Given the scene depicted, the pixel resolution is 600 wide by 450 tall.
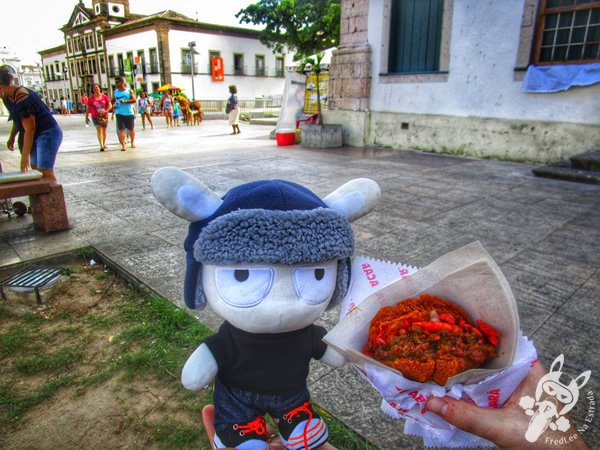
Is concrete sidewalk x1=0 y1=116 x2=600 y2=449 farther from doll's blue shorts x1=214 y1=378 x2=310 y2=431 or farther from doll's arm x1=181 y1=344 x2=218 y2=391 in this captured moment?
doll's arm x1=181 y1=344 x2=218 y2=391

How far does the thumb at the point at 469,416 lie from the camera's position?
3.58 ft

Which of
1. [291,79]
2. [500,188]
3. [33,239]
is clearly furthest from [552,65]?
[33,239]

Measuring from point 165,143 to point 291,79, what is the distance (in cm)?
453

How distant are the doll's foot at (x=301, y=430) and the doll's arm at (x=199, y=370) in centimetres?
34

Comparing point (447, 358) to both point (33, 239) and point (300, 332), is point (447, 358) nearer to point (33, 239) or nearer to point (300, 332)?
point (300, 332)

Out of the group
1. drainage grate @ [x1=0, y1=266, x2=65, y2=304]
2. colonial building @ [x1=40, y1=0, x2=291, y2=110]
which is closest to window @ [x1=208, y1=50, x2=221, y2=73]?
colonial building @ [x1=40, y1=0, x2=291, y2=110]

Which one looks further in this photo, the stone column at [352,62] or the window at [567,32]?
the stone column at [352,62]

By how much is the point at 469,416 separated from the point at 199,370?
2.90 feet

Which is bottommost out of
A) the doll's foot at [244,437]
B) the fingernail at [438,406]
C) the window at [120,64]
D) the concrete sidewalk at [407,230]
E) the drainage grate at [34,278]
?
the concrete sidewalk at [407,230]

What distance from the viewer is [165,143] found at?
13188 millimetres

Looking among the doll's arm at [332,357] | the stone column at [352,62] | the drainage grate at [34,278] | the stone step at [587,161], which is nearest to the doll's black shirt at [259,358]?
the doll's arm at [332,357]

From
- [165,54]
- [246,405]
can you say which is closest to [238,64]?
[165,54]

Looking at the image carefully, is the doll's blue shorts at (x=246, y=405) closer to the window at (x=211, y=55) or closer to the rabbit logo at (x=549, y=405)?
the rabbit logo at (x=549, y=405)

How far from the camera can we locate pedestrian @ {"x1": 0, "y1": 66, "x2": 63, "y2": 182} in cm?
482
